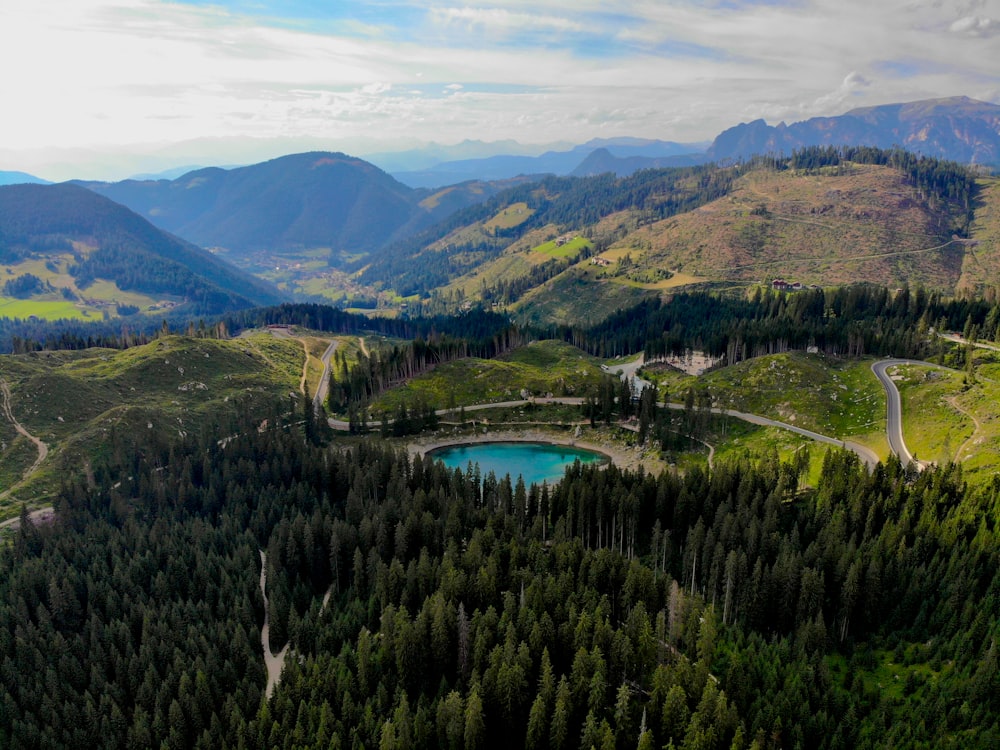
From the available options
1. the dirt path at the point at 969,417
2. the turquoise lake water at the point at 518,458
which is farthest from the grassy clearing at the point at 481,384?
the dirt path at the point at 969,417

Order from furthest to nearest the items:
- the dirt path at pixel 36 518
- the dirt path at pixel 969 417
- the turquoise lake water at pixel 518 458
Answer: the turquoise lake water at pixel 518 458, the dirt path at pixel 969 417, the dirt path at pixel 36 518

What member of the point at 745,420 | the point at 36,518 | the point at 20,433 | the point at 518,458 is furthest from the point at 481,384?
the point at 20,433

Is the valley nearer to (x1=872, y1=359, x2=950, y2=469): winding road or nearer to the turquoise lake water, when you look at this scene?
(x1=872, y1=359, x2=950, y2=469): winding road

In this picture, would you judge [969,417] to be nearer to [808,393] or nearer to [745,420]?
[808,393]

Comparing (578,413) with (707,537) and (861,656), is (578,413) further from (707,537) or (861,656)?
(861,656)

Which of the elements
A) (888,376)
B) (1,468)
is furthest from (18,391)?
(888,376)

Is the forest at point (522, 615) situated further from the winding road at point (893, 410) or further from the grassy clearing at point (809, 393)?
the grassy clearing at point (809, 393)

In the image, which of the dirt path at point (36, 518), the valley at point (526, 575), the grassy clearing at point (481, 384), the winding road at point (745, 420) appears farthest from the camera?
the grassy clearing at point (481, 384)
